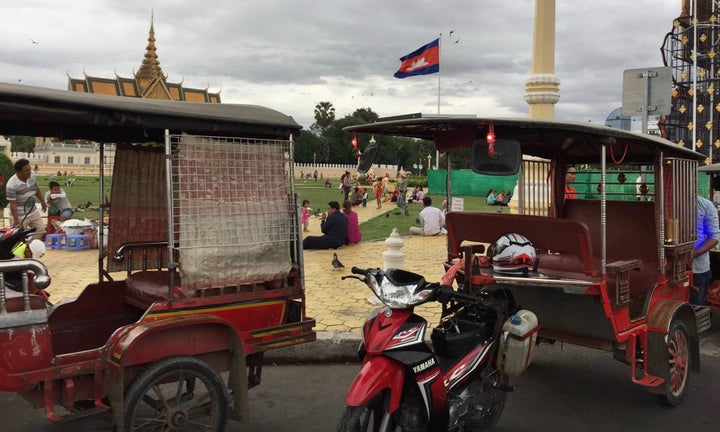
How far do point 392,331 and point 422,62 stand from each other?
21.7 m

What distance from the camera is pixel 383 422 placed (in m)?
2.86

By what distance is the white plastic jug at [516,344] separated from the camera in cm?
344

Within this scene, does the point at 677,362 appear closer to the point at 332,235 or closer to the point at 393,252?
the point at 393,252

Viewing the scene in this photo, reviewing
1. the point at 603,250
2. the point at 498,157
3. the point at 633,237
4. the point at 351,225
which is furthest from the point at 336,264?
the point at 498,157

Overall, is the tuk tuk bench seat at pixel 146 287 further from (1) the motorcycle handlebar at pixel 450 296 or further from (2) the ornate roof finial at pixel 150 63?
(2) the ornate roof finial at pixel 150 63

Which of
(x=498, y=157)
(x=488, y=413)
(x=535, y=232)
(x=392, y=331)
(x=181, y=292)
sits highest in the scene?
(x=498, y=157)

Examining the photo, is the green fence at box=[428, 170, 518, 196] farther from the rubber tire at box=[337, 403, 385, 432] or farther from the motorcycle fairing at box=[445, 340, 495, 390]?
the rubber tire at box=[337, 403, 385, 432]

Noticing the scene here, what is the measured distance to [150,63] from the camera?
5712 cm

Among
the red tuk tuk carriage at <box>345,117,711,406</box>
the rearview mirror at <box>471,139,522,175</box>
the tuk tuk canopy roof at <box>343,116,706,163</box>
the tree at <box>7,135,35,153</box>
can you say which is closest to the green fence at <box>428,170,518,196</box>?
the red tuk tuk carriage at <box>345,117,711,406</box>

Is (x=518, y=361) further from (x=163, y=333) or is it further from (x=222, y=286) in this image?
(x=163, y=333)

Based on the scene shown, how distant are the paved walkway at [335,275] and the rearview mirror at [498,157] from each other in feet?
9.40

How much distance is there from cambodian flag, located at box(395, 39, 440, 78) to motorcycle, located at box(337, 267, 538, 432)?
20.4 meters

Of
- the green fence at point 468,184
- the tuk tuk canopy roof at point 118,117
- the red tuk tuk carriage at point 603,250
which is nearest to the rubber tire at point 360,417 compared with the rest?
the red tuk tuk carriage at point 603,250

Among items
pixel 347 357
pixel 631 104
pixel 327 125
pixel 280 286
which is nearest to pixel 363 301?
pixel 347 357
